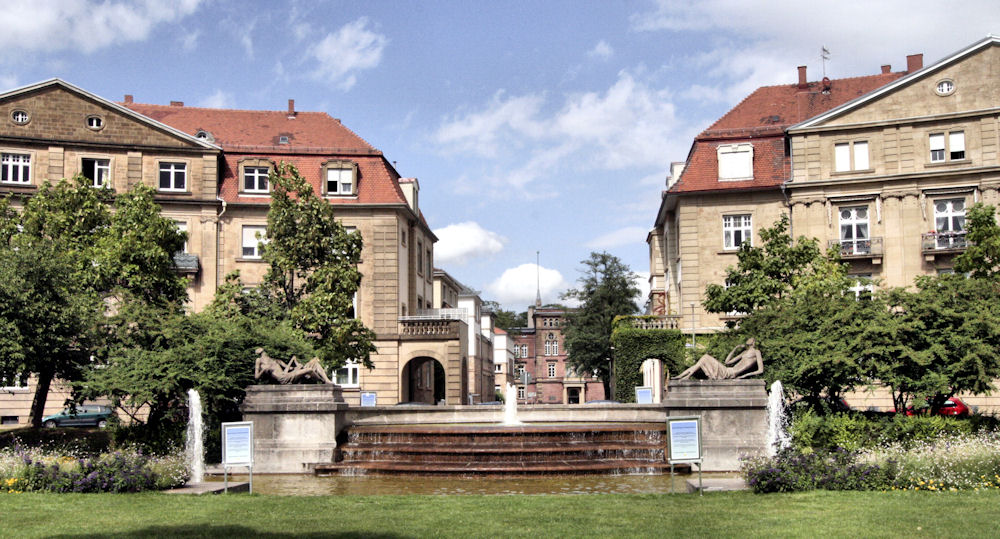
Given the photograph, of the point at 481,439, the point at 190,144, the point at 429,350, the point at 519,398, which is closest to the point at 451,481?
the point at 481,439

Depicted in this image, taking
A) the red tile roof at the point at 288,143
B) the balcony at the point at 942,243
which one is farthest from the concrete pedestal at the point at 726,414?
the red tile roof at the point at 288,143

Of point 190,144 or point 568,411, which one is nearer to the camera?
point 568,411

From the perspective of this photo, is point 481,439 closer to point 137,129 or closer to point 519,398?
point 137,129

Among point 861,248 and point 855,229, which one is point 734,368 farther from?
point 855,229

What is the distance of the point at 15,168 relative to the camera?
4478 centimetres

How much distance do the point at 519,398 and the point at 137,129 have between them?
84849 mm

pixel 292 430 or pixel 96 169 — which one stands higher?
pixel 96 169

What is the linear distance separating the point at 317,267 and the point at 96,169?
16.0 meters

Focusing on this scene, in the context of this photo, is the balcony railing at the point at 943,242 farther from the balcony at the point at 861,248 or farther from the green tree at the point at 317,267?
the green tree at the point at 317,267

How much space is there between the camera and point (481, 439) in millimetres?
20969

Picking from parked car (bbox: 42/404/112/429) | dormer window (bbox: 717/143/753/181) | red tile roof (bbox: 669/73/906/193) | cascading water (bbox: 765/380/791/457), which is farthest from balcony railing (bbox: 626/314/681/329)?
parked car (bbox: 42/404/112/429)

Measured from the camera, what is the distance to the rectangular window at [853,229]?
147ft

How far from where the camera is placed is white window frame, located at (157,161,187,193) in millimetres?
47281

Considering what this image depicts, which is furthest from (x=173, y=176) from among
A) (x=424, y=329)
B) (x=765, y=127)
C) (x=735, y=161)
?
(x=765, y=127)
